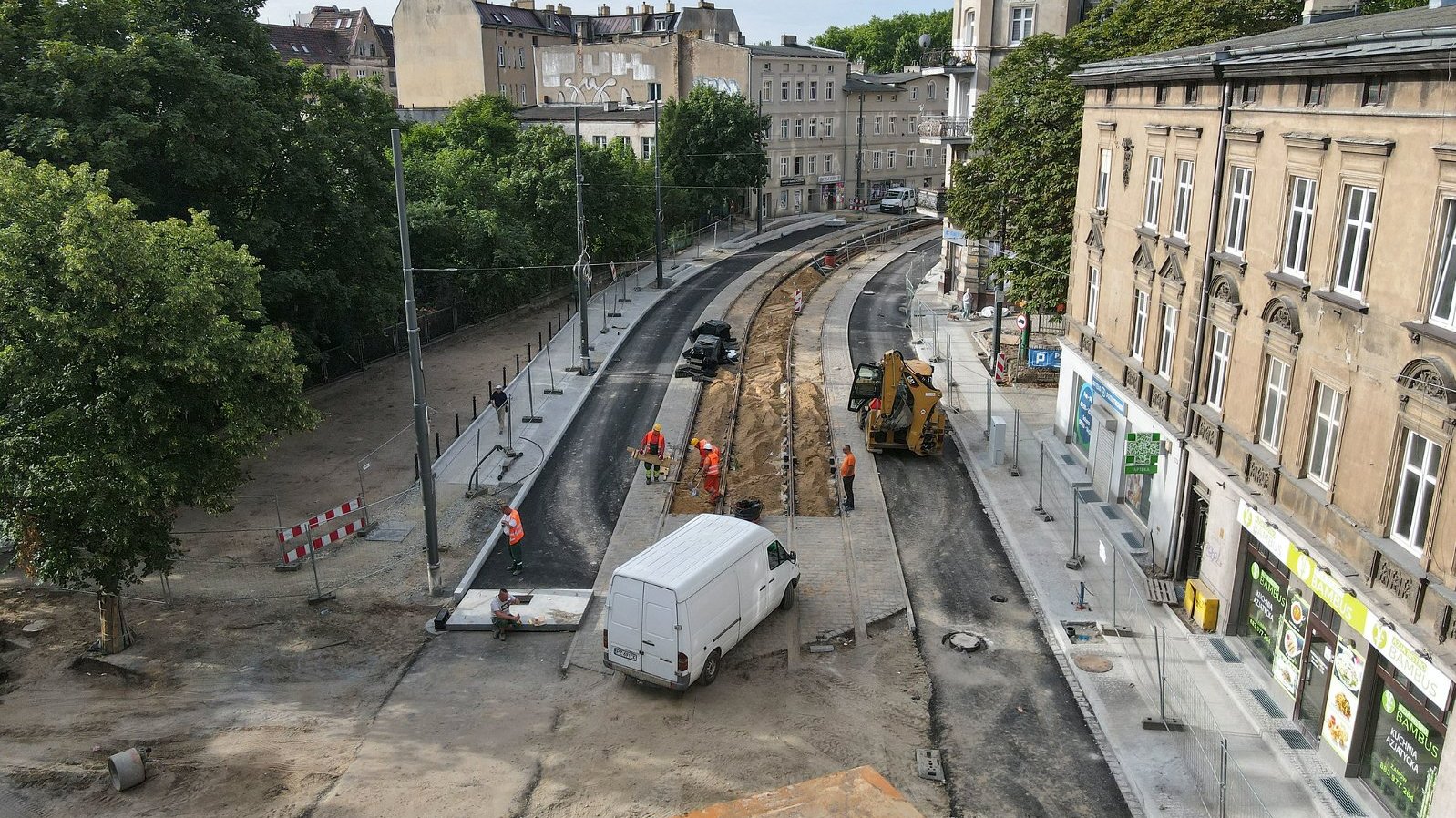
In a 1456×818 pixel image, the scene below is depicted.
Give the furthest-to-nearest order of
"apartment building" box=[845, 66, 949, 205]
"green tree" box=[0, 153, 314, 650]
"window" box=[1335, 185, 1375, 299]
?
"apartment building" box=[845, 66, 949, 205] → "green tree" box=[0, 153, 314, 650] → "window" box=[1335, 185, 1375, 299]

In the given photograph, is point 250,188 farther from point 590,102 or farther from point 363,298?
point 590,102

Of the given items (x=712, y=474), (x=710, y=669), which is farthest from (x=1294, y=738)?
(x=712, y=474)

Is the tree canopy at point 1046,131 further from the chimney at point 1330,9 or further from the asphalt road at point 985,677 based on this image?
the asphalt road at point 985,677

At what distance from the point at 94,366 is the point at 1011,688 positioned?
49.0ft

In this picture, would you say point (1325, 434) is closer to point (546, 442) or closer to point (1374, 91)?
point (1374, 91)

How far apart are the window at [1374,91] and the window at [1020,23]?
32.2m

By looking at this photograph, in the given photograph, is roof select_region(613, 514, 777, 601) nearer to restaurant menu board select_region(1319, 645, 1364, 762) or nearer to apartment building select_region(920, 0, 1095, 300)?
restaurant menu board select_region(1319, 645, 1364, 762)

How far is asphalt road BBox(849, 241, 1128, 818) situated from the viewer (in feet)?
43.7

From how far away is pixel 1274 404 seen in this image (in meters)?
16.4

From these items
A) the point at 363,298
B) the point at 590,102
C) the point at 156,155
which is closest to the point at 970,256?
the point at 363,298

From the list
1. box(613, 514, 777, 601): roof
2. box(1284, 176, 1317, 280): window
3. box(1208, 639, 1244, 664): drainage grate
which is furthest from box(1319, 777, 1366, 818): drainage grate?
box(613, 514, 777, 601): roof

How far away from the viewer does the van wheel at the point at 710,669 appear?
1555 cm

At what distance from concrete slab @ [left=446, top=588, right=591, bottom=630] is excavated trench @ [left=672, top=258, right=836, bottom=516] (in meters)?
4.62

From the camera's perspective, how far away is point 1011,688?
1582 centimetres
